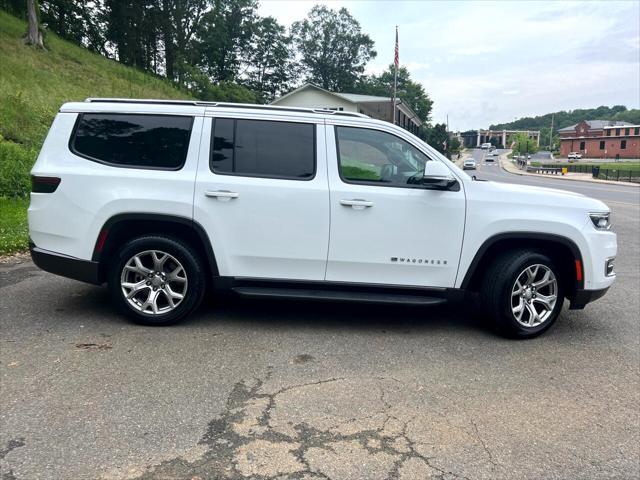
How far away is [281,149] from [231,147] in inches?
17.7

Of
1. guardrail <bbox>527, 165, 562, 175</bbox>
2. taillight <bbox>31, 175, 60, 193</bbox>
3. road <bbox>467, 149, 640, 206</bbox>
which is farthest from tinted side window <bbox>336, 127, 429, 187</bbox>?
guardrail <bbox>527, 165, 562, 175</bbox>

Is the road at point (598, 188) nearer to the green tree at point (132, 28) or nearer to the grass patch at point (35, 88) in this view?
the grass patch at point (35, 88)

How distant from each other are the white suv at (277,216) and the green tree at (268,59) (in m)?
70.9

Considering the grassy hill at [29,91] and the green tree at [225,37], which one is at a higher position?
the green tree at [225,37]

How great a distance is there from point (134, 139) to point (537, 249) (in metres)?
3.82

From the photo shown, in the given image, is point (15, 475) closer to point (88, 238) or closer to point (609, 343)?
point (88, 238)

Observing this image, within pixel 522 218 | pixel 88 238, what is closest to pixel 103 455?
pixel 88 238

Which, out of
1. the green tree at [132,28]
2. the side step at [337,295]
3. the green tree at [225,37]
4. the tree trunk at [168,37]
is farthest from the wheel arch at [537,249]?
the green tree at [225,37]

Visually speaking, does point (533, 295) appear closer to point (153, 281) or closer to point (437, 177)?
point (437, 177)

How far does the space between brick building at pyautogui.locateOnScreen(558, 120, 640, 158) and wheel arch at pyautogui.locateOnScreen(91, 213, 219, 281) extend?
107136 mm

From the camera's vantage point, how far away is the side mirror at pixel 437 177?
13.8 feet

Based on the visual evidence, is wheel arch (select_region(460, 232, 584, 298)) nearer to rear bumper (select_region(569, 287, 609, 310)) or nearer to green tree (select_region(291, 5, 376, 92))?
rear bumper (select_region(569, 287, 609, 310))

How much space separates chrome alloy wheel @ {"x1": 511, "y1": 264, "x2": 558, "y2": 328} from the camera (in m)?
4.46

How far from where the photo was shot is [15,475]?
8.01ft
